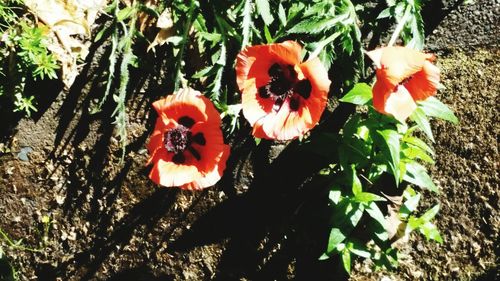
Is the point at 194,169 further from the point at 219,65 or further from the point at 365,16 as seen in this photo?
the point at 365,16

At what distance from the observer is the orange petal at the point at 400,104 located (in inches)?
62.7

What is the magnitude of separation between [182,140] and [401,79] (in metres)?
0.86

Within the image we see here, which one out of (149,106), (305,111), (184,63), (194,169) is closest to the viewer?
(305,111)

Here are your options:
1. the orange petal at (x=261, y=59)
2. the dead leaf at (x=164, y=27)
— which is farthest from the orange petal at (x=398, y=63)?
the dead leaf at (x=164, y=27)

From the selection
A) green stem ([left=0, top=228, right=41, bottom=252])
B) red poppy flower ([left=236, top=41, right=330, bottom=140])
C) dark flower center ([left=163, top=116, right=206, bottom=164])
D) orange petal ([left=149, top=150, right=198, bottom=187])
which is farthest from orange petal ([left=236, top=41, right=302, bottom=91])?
green stem ([left=0, top=228, right=41, bottom=252])

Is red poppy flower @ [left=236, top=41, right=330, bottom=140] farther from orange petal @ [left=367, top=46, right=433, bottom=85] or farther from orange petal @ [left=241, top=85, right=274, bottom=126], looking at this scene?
orange petal @ [left=367, top=46, right=433, bottom=85]

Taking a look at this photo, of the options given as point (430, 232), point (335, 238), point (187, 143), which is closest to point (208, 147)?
point (187, 143)

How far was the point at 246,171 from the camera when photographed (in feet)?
8.60

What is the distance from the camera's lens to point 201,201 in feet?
8.66

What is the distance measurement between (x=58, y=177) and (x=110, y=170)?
0.30 metres

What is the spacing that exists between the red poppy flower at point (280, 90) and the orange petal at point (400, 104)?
0.21 meters

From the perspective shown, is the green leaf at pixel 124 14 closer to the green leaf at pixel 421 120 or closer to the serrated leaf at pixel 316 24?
the serrated leaf at pixel 316 24

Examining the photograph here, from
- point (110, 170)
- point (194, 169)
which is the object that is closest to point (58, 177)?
point (110, 170)

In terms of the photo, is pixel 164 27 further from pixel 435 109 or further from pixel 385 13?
pixel 435 109
